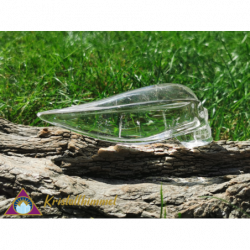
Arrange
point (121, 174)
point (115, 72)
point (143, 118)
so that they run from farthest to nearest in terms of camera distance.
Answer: point (115, 72)
point (143, 118)
point (121, 174)

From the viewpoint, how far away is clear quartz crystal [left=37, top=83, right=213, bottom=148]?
5.75ft

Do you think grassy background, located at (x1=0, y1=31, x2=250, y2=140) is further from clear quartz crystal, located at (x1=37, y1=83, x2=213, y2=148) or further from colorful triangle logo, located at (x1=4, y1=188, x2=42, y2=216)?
colorful triangle logo, located at (x1=4, y1=188, x2=42, y2=216)

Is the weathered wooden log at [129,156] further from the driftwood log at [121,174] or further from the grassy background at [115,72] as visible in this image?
the grassy background at [115,72]

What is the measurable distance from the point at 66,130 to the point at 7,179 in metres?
0.50

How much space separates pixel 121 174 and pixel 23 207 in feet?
1.94

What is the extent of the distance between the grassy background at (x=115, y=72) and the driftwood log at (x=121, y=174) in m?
0.52

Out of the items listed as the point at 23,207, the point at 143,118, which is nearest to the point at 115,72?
the point at 143,118

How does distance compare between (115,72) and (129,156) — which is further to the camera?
(115,72)

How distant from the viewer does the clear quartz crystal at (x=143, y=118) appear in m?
1.75

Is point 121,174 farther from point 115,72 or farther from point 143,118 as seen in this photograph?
point 115,72

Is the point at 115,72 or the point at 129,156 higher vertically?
the point at 115,72

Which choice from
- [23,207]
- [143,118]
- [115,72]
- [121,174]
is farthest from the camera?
[115,72]

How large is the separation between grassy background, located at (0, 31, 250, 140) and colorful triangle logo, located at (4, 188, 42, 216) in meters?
0.94

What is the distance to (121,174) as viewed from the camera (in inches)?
67.9
